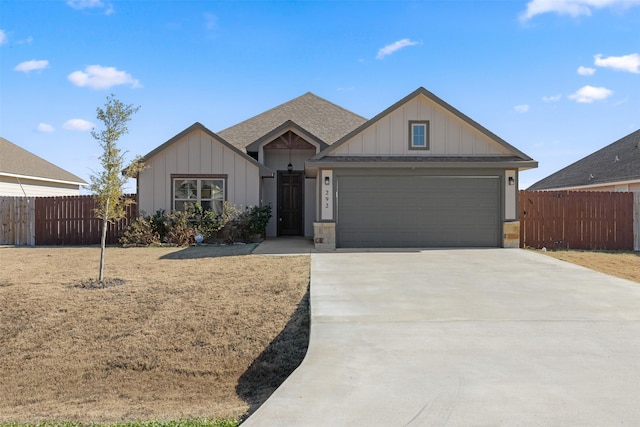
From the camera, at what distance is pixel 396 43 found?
1349 centimetres

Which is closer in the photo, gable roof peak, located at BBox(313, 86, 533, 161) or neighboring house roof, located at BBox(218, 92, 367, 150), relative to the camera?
gable roof peak, located at BBox(313, 86, 533, 161)

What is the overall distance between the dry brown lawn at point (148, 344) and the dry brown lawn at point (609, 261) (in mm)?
7185

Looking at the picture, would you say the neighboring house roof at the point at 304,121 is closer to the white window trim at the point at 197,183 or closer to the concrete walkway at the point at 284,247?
the white window trim at the point at 197,183

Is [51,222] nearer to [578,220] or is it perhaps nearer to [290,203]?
[290,203]

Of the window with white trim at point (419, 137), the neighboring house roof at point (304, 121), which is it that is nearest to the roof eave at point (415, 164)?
the window with white trim at point (419, 137)

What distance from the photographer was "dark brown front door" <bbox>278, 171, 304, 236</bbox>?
18266mm

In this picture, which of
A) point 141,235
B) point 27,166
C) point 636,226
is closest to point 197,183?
point 141,235

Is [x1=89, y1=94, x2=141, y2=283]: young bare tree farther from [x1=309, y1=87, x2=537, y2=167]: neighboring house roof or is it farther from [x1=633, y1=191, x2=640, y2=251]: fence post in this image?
[x1=633, y1=191, x2=640, y2=251]: fence post

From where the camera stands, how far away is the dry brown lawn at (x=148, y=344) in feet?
15.3

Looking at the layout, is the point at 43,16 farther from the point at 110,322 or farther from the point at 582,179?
the point at 582,179

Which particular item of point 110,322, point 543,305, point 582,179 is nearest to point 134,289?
point 110,322

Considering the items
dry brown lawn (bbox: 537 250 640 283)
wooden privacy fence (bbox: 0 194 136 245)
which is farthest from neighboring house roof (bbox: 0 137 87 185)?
dry brown lawn (bbox: 537 250 640 283)

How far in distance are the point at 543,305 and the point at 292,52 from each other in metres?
12.2

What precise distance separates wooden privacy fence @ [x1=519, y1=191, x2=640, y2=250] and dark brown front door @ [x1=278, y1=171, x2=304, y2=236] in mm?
8032
